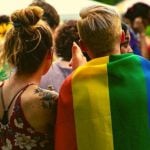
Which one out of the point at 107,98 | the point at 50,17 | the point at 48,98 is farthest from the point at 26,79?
the point at 50,17

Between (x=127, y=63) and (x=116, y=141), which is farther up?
(x=127, y=63)

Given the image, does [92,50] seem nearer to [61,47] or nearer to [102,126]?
[102,126]

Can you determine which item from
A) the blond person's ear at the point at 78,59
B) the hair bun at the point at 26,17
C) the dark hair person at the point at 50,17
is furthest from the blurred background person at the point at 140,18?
the hair bun at the point at 26,17

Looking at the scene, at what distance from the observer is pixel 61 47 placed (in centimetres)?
434

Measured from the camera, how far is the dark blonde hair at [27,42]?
3.17 metres

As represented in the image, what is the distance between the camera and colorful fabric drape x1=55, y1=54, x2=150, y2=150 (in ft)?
9.75

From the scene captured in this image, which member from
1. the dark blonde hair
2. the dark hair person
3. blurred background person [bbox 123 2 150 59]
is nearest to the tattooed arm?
the dark blonde hair

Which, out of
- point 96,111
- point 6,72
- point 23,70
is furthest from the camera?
point 6,72

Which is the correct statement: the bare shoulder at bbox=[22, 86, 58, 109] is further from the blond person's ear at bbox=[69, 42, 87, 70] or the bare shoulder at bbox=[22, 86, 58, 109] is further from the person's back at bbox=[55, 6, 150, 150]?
A: the blond person's ear at bbox=[69, 42, 87, 70]

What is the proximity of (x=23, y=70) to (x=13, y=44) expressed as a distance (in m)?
0.16

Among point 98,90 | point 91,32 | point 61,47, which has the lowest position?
point 61,47

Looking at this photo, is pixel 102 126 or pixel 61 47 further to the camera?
pixel 61 47

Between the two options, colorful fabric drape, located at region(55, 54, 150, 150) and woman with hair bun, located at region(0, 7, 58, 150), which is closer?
colorful fabric drape, located at region(55, 54, 150, 150)

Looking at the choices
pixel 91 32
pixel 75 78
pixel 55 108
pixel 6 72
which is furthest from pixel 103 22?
pixel 6 72
